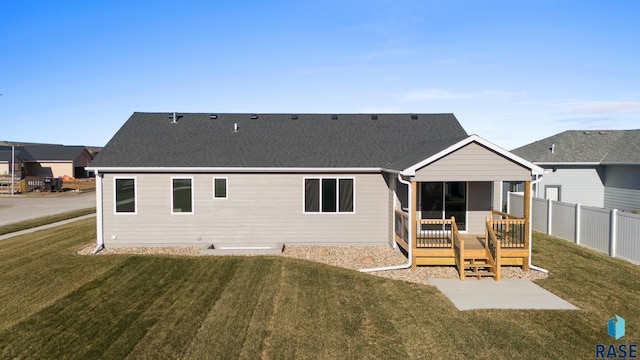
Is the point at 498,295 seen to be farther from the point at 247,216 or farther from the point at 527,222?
the point at 247,216

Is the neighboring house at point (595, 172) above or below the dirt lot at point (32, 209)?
above

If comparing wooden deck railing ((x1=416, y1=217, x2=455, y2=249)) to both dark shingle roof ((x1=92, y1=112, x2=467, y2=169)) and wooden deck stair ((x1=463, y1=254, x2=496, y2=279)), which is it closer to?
wooden deck stair ((x1=463, y1=254, x2=496, y2=279))

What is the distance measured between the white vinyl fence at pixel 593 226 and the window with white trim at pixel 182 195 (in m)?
13.9

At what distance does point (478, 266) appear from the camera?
10414 mm

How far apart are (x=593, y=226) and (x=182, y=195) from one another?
14305 mm

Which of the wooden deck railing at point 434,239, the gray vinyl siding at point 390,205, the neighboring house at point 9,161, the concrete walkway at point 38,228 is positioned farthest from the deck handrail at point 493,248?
the neighboring house at point 9,161

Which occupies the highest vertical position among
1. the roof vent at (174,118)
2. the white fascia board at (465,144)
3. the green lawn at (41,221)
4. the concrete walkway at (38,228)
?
the roof vent at (174,118)

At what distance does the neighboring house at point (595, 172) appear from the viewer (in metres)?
18.0

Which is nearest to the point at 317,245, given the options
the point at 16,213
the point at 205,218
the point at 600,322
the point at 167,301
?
the point at 205,218

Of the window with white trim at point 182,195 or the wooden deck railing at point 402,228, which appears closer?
the wooden deck railing at point 402,228

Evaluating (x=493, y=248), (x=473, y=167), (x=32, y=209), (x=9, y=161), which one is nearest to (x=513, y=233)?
(x=493, y=248)

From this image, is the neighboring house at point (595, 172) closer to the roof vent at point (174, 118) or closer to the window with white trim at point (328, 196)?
the window with white trim at point (328, 196)

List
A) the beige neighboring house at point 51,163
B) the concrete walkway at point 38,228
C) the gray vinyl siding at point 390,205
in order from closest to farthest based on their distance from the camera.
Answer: the gray vinyl siding at point 390,205, the concrete walkway at point 38,228, the beige neighboring house at point 51,163

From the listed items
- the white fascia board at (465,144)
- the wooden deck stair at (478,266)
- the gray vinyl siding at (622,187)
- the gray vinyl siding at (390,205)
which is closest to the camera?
the wooden deck stair at (478,266)
